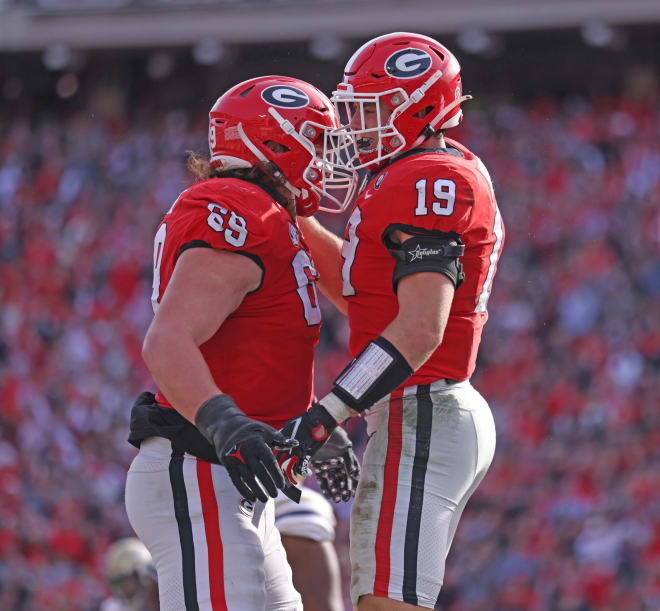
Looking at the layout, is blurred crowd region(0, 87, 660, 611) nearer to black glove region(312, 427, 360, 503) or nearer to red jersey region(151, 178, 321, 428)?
black glove region(312, 427, 360, 503)

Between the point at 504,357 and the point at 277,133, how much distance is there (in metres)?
7.48

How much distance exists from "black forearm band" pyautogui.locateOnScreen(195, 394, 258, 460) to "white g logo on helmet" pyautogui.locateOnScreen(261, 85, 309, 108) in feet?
3.48

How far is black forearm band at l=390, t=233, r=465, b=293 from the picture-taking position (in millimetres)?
3145

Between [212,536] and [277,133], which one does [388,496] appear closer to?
[212,536]

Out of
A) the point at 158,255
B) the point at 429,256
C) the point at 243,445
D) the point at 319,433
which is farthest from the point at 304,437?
the point at 158,255

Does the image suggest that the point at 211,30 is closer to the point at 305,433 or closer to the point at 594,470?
the point at 594,470

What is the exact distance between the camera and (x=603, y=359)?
33.8 feet

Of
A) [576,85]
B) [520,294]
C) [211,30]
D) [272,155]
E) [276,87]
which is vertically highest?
[211,30]

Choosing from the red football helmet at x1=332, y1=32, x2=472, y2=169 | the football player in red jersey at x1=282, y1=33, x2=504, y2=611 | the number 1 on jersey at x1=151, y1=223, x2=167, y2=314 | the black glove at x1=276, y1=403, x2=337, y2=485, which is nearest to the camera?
the black glove at x1=276, y1=403, x2=337, y2=485

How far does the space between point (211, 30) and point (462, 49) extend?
3299mm

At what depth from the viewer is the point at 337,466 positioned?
12.6ft

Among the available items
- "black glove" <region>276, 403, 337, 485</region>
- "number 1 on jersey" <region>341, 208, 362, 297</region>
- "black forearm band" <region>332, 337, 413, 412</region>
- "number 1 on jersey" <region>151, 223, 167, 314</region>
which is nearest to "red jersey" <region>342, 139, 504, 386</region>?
"number 1 on jersey" <region>341, 208, 362, 297</region>

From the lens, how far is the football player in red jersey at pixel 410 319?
3131 mm

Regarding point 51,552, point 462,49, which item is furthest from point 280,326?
point 462,49
